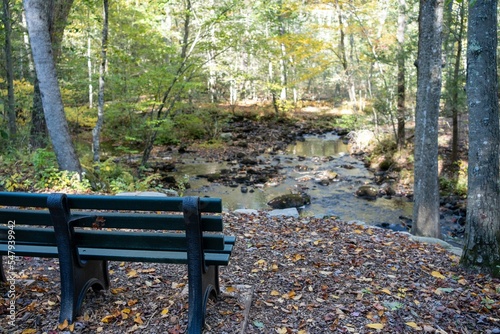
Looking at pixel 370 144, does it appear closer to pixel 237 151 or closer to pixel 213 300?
pixel 237 151

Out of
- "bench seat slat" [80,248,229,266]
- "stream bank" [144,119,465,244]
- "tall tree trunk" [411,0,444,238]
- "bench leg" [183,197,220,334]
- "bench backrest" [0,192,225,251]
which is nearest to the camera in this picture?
"bench leg" [183,197,220,334]

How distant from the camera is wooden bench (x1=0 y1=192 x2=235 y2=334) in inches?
106

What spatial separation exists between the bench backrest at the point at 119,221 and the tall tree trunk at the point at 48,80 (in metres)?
5.05

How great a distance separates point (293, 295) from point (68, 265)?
1982mm

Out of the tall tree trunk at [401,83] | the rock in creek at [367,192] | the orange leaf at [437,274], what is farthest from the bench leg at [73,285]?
the tall tree trunk at [401,83]

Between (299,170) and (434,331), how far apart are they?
12.5 m

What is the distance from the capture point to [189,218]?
2605 millimetres

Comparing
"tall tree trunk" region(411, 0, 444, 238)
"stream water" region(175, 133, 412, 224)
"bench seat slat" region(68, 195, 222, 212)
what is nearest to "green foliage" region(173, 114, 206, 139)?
"stream water" region(175, 133, 412, 224)

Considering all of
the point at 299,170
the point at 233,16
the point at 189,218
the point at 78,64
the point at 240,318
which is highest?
the point at 233,16

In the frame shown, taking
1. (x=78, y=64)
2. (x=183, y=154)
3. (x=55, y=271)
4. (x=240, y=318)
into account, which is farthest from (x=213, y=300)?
(x=183, y=154)

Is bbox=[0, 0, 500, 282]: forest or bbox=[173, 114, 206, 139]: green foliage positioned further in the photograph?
bbox=[173, 114, 206, 139]: green foliage

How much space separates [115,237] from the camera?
2900 millimetres

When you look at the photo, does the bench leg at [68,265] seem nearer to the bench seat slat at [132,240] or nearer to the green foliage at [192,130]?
the bench seat slat at [132,240]

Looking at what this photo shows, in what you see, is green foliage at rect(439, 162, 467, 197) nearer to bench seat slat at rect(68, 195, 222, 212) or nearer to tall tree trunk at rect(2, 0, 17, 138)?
bench seat slat at rect(68, 195, 222, 212)
